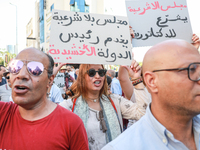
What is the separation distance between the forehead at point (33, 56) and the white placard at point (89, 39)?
672 millimetres

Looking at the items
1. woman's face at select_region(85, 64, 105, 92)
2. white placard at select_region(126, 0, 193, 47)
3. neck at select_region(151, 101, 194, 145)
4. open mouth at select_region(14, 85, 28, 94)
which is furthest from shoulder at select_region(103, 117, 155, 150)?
white placard at select_region(126, 0, 193, 47)

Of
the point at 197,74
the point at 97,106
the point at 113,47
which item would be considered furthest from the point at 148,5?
the point at 197,74

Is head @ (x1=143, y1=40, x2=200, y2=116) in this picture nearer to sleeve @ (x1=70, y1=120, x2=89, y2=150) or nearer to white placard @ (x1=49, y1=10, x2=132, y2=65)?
sleeve @ (x1=70, y1=120, x2=89, y2=150)

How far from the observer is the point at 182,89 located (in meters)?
1.23

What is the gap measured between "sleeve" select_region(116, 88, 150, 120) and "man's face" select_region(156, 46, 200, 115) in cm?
92

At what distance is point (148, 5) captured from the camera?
116 inches

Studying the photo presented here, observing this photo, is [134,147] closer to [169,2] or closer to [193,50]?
[193,50]

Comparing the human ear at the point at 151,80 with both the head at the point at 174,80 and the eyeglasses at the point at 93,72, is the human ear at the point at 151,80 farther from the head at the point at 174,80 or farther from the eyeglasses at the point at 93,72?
the eyeglasses at the point at 93,72

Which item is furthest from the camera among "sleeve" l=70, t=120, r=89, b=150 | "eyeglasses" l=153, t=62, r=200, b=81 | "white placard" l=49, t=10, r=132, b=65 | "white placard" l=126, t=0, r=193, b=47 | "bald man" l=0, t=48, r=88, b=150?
"white placard" l=126, t=0, r=193, b=47

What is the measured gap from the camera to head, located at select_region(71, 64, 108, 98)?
254 centimetres

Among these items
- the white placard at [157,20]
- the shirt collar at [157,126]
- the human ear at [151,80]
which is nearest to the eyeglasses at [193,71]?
the human ear at [151,80]

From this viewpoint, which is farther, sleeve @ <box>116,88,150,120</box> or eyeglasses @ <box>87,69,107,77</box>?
eyeglasses @ <box>87,69,107,77</box>

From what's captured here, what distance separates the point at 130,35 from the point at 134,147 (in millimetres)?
1936

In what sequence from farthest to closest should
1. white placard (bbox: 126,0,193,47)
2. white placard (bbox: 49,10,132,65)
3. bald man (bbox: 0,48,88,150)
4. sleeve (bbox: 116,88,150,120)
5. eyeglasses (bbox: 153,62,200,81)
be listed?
white placard (bbox: 126,0,193,47) → white placard (bbox: 49,10,132,65) → sleeve (bbox: 116,88,150,120) → bald man (bbox: 0,48,88,150) → eyeglasses (bbox: 153,62,200,81)
